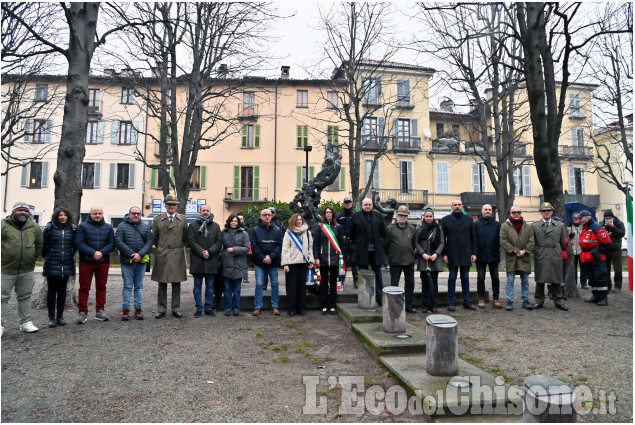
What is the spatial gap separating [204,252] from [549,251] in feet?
21.0

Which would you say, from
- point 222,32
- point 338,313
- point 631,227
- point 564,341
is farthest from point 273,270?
point 222,32

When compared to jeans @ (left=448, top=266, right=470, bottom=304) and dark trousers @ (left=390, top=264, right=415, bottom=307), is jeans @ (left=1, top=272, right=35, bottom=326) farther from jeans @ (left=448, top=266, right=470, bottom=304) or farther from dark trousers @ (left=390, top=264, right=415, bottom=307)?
jeans @ (left=448, top=266, right=470, bottom=304)

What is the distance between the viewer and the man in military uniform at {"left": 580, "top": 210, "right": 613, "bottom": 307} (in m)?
8.59

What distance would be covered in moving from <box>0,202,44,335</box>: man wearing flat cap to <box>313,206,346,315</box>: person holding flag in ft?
14.5

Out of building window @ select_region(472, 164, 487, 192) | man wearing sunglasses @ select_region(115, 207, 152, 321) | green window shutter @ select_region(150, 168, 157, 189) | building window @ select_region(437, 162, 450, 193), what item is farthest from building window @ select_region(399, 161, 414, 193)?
man wearing sunglasses @ select_region(115, 207, 152, 321)

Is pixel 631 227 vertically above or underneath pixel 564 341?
above

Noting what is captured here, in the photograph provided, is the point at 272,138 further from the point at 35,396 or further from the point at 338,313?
the point at 35,396

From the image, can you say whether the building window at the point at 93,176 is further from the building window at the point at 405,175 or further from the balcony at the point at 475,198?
the balcony at the point at 475,198

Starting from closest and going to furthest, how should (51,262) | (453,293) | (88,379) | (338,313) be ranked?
1. (88,379)
2. (51,262)
3. (338,313)
4. (453,293)

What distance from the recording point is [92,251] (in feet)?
21.7

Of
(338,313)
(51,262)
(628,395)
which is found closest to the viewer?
(628,395)

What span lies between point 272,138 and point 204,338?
2841cm

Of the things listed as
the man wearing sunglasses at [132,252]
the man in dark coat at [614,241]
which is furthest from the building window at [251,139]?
the man wearing sunglasses at [132,252]

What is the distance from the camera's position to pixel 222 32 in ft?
50.5
